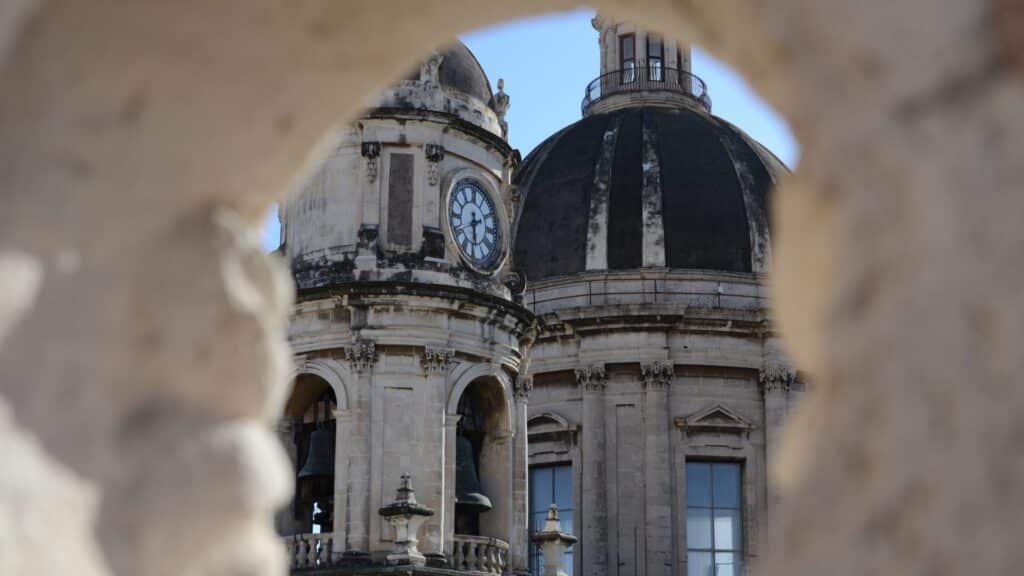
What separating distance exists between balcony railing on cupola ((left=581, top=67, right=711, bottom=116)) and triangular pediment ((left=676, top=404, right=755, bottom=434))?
1094cm

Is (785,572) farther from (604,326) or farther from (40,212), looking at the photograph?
(604,326)

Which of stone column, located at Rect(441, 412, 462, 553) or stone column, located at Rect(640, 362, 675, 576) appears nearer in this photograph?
stone column, located at Rect(441, 412, 462, 553)

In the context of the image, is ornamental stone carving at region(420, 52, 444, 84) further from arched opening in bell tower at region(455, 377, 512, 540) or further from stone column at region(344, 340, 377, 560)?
arched opening in bell tower at region(455, 377, 512, 540)

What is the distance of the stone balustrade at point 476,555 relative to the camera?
77.5 ft

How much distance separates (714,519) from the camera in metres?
35.5

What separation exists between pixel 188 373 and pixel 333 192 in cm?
2096

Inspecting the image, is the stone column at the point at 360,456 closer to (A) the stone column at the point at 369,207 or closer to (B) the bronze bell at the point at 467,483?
(A) the stone column at the point at 369,207

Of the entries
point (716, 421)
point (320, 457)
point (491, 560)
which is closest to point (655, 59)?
point (716, 421)

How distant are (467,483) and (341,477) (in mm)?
2040

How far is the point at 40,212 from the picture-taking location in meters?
3.33

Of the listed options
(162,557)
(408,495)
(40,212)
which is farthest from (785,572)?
(408,495)

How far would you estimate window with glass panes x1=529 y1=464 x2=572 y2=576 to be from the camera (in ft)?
116

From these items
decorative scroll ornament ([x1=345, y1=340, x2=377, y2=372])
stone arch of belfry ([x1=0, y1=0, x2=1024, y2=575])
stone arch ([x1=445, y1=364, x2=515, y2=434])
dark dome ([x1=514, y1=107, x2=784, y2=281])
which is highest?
dark dome ([x1=514, y1=107, x2=784, y2=281])

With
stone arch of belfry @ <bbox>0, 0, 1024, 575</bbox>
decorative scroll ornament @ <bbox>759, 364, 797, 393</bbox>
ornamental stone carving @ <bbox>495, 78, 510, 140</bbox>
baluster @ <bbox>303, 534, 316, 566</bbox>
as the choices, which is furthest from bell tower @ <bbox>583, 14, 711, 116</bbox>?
stone arch of belfry @ <bbox>0, 0, 1024, 575</bbox>
